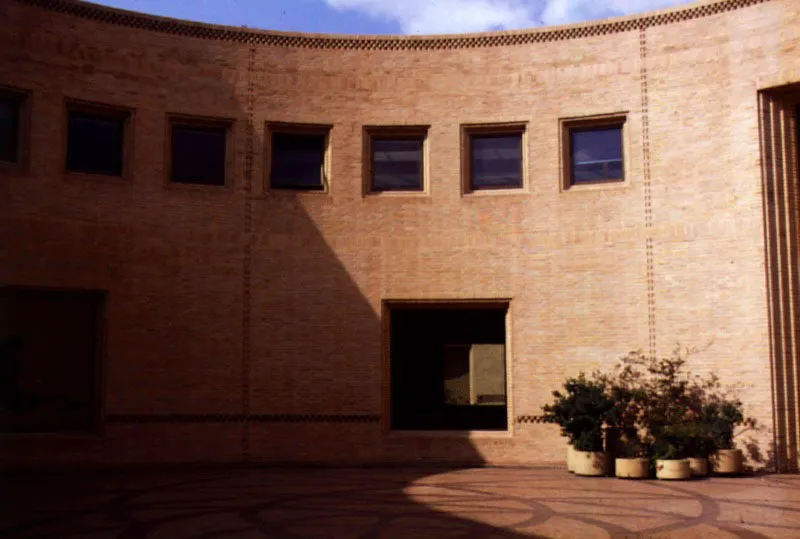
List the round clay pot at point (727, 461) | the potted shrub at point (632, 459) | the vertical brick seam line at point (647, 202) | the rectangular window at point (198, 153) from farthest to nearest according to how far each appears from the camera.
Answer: the rectangular window at point (198, 153) → the vertical brick seam line at point (647, 202) → the round clay pot at point (727, 461) → the potted shrub at point (632, 459)

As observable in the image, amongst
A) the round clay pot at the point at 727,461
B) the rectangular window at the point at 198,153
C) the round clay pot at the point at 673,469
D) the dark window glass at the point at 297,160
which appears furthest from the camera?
the dark window glass at the point at 297,160

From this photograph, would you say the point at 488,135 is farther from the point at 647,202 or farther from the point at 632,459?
the point at 632,459

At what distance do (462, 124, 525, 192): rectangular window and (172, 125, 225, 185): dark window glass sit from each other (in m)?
5.27

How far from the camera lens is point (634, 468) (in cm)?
1630

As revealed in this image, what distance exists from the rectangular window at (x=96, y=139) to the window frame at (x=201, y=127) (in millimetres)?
887

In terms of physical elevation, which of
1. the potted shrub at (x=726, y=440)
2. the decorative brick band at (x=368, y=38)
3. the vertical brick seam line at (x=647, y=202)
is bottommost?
the potted shrub at (x=726, y=440)

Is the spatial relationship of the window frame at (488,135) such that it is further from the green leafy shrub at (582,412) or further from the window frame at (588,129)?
the green leafy shrub at (582,412)

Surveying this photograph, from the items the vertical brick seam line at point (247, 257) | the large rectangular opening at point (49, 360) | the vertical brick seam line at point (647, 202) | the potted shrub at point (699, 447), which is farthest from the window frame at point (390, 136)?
the potted shrub at point (699, 447)

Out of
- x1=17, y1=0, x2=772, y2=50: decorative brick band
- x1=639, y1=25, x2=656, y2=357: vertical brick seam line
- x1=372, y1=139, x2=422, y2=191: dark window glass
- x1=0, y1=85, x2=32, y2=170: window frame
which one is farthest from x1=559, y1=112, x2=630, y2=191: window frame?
x1=0, y1=85, x2=32, y2=170: window frame

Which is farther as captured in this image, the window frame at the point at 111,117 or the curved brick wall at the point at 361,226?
the window frame at the point at 111,117

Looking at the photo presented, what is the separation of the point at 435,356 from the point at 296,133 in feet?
19.7

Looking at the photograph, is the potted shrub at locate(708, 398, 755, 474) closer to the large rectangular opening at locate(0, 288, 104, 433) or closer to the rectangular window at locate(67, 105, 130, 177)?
the large rectangular opening at locate(0, 288, 104, 433)

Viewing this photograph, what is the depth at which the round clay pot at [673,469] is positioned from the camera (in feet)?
52.7

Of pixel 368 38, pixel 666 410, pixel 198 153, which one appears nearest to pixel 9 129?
pixel 198 153
